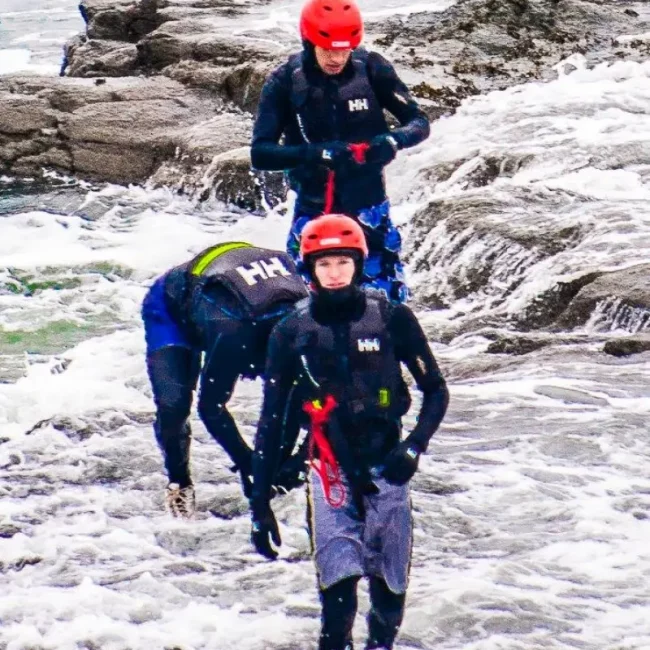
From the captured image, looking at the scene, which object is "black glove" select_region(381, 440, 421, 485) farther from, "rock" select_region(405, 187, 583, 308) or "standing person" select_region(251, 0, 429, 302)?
"rock" select_region(405, 187, 583, 308)

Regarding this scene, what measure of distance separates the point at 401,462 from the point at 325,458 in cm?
25

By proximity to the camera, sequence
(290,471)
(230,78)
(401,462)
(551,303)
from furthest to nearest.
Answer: (230,78) → (551,303) → (290,471) → (401,462)

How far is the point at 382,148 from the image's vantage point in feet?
17.4

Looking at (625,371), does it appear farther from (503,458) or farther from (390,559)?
(390,559)

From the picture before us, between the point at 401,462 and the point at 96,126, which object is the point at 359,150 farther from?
the point at 96,126

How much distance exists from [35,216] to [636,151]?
6222mm

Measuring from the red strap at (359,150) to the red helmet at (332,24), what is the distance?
1.33 ft

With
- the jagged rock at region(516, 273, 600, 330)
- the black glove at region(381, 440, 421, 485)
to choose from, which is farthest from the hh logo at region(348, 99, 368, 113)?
the jagged rock at region(516, 273, 600, 330)

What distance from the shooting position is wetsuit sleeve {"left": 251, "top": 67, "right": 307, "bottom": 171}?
17.5ft

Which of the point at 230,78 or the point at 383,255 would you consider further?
the point at 230,78

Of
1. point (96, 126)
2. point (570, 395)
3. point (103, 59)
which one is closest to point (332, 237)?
point (570, 395)

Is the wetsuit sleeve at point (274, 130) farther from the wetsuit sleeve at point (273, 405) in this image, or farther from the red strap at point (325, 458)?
the red strap at point (325, 458)

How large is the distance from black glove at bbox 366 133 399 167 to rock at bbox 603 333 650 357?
258 centimetres

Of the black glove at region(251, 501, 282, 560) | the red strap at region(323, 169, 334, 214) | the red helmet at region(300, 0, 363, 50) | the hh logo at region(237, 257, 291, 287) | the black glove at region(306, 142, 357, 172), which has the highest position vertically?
the red helmet at region(300, 0, 363, 50)
